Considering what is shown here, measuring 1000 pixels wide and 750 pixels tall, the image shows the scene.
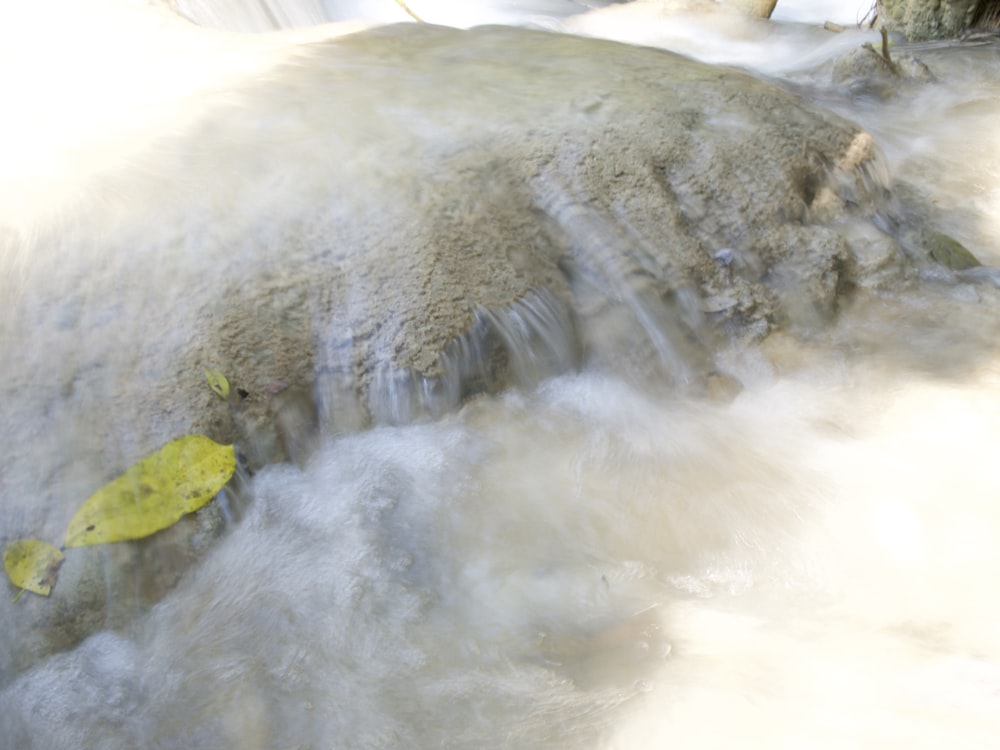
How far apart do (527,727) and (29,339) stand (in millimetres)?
1343

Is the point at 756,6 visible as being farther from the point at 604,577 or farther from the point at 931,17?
the point at 604,577

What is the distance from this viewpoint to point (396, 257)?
2283 millimetres

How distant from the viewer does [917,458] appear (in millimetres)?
2127

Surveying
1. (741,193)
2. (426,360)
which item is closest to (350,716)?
(426,360)

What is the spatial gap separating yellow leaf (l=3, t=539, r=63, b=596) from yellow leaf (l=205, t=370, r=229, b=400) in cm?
45

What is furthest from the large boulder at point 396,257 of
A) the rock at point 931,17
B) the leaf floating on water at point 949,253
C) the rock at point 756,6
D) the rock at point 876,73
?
the rock at point 756,6

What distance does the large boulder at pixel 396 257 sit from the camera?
1972 mm

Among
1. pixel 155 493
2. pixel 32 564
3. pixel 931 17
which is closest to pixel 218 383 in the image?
pixel 155 493

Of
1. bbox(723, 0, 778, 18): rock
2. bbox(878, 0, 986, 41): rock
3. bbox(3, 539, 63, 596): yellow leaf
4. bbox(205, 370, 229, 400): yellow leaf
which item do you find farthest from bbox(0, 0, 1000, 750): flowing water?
bbox(723, 0, 778, 18): rock

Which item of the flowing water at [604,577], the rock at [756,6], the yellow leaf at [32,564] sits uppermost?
the rock at [756,6]

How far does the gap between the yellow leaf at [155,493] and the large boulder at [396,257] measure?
3cm

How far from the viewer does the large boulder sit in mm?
1972

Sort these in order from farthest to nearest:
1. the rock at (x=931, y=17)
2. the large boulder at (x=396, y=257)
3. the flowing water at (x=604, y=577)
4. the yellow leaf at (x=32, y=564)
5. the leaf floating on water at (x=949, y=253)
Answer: the rock at (x=931, y=17) < the leaf floating on water at (x=949, y=253) < the large boulder at (x=396, y=257) < the yellow leaf at (x=32, y=564) < the flowing water at (x=604, y=577)

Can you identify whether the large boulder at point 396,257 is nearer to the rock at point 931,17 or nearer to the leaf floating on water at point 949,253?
the leaf floating on water at point 949,253
